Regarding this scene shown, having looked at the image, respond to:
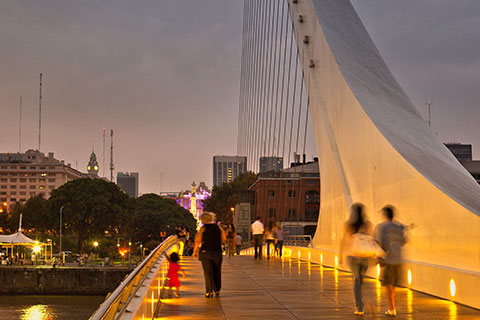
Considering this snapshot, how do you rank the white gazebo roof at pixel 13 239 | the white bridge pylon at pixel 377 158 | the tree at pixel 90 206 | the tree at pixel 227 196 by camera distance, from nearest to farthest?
1. the white bridge pylon at pixel 377 158
2. the white gazebo roof at pixel 13 239
3. the tree at pixel 90 206
4. the tree at pixel 227 196

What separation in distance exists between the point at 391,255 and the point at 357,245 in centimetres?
47

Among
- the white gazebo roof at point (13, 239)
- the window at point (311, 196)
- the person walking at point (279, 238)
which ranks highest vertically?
the window at point (311, 196)

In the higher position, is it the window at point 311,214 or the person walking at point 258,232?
the window at point 311,214

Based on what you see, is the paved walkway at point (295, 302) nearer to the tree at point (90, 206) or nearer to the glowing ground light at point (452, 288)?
the glowing ground light at point (452, 288)

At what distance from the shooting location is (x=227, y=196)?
92.4 metres

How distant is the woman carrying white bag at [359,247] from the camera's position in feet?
29.2

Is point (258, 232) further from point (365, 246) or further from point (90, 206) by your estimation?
point (90, 206)

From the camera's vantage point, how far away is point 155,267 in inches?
423

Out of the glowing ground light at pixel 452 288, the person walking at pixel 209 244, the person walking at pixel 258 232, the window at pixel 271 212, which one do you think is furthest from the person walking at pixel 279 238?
the window at pixel 271 212

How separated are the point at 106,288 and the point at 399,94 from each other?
4619 cm

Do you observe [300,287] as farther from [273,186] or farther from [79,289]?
[273,186]

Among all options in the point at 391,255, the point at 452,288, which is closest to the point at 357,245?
the point at 391,255

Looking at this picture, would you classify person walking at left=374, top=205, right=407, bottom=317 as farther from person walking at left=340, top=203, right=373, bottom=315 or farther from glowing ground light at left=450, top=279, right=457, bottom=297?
glowing ground light at left=450, top=279, right=457, bottom=297

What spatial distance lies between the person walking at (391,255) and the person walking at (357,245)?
232 millimetres
